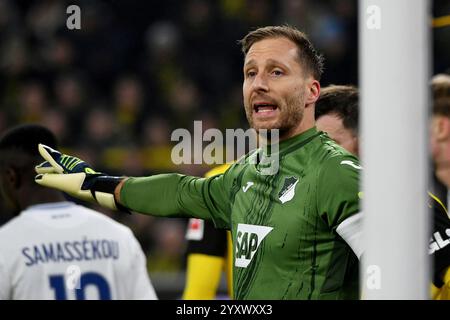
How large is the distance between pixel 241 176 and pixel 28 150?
4.91 ft

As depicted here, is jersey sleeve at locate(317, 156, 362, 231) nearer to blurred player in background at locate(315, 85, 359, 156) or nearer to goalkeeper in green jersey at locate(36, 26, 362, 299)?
goalkeeper in green jersey at locate(36, 26, 362, 299)

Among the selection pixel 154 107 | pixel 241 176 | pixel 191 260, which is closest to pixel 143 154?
pixel 154 107

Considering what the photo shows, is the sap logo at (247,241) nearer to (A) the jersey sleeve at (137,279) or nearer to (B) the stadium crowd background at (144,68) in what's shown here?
(A) the jersey sleeve at (137,279)

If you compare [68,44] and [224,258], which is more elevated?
A: [68,44]

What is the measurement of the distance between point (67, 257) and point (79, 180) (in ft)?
3.24

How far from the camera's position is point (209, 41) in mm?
10250

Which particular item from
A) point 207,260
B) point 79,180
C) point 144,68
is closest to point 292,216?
point 79,180

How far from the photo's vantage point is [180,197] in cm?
372

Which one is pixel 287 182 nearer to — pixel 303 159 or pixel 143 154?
pixel 303 159

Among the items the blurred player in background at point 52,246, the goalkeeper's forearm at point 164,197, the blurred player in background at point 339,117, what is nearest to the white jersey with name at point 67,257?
the blurred player in background at point 52,246

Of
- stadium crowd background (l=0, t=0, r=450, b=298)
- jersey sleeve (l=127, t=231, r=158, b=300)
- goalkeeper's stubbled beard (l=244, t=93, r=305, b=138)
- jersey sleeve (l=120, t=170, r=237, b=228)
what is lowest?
jersey sleeve (l=127, t=231, r=158, b=300)

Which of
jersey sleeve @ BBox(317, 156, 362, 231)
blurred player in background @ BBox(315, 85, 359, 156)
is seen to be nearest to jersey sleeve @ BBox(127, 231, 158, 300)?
blurred player in background @ BBox(315, 85, 359, 156)

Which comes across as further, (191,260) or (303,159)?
(191,260)

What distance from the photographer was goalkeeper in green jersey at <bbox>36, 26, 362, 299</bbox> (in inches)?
128
